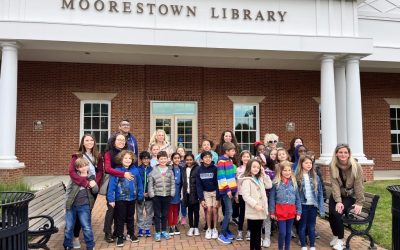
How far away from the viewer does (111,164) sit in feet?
18.7

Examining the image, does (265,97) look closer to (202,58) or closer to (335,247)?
(202,58)

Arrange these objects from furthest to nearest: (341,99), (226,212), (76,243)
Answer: (341,99)
(226,212)
(76,243)

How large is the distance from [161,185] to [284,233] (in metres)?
2.05

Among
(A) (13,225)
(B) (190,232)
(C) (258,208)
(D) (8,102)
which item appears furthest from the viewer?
(D) (8,102)

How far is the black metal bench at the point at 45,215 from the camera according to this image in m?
4.82

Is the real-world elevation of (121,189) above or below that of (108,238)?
above

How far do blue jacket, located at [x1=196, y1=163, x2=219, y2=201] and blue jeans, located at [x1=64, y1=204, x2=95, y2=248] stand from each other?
69.2 inches

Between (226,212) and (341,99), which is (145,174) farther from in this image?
(341,99)

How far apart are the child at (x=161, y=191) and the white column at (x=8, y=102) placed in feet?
20.2

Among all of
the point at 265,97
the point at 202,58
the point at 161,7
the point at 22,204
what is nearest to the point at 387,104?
the point at 265,97

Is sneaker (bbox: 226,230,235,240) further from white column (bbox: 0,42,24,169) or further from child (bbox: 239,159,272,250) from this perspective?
white column (bbox: 0,42,24,169)

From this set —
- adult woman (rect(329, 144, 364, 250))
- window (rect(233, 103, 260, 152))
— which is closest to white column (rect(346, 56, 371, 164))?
window (rect(233, 103, 260, 152))

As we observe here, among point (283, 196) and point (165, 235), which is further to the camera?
point (165, 235)

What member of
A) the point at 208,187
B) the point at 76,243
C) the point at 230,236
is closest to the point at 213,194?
the point at 208,187
